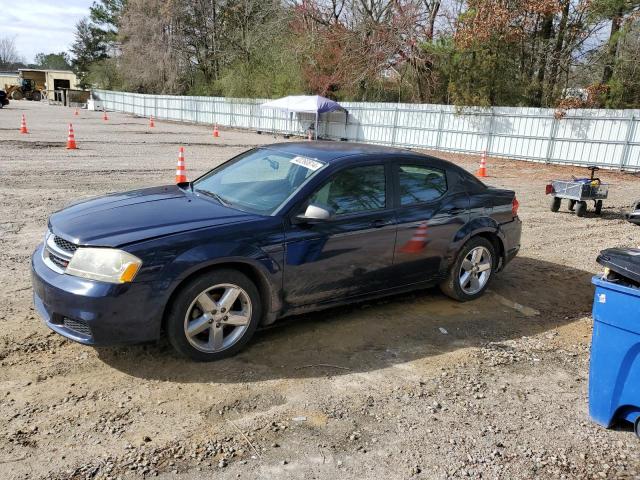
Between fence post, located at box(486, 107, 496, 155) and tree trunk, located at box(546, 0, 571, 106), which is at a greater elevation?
tree trunk, located at box(546, 0, 571, 106)

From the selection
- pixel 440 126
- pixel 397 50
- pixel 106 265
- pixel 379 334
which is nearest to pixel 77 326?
pixel 106 265

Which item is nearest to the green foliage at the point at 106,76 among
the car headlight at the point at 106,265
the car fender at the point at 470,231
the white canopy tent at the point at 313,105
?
the white canopy tent at the point at 313,105

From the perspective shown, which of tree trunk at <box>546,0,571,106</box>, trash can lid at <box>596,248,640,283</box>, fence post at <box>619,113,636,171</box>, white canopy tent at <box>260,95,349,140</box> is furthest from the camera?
white canopy tent at <box>260,95,349,140</box>

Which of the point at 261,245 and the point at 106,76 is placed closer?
the point at 261,245

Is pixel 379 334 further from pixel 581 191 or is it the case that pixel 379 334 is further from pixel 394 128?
pixel 394 128

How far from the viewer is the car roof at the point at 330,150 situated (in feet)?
15.5

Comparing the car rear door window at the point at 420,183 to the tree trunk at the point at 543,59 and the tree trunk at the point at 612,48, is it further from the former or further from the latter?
the tree trunk at the point at 543,59

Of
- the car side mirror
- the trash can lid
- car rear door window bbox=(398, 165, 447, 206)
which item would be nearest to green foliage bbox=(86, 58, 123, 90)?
car rear door window bbox=(398, 165, 447, 206)

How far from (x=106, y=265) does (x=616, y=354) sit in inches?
125

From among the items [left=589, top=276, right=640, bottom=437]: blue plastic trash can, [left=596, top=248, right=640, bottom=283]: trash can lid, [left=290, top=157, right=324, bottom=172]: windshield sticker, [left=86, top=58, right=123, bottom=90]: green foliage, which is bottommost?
[left=589, top=276, right=640, bottom=437]: blue plastic trash can

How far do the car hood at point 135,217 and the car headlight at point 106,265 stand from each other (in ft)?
0.20

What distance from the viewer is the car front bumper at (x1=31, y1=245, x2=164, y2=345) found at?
3.42 meters

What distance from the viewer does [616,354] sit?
3076 mm

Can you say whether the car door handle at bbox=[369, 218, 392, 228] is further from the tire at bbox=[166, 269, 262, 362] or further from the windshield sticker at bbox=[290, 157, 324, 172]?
the tire at bbox=[166, 269, 262, 362]
